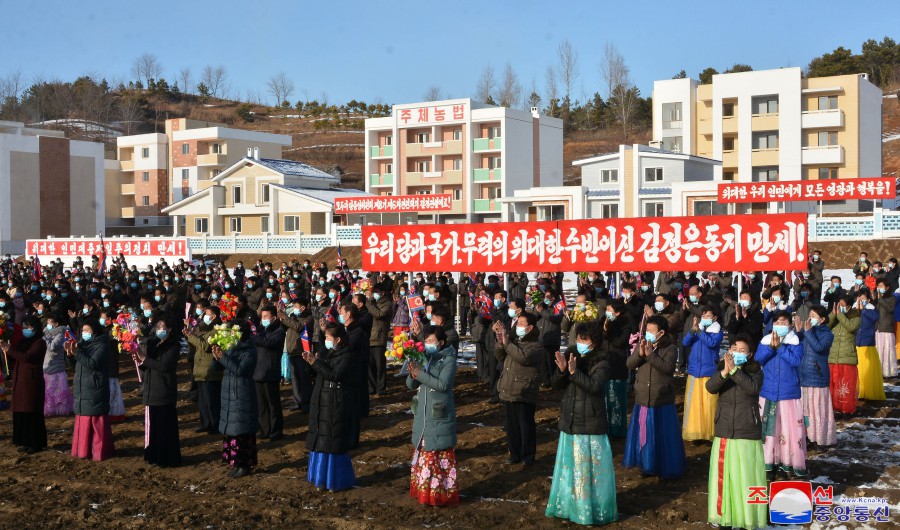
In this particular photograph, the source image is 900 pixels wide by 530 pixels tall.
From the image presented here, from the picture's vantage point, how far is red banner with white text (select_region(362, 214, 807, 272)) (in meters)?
11.4

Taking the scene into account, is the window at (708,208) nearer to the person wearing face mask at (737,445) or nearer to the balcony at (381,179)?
the balcony at (381,179)

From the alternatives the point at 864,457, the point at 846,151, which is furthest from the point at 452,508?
the point at 846,151

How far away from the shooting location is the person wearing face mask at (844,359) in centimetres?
1105

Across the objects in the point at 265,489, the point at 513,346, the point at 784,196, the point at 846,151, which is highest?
the point at 846,151

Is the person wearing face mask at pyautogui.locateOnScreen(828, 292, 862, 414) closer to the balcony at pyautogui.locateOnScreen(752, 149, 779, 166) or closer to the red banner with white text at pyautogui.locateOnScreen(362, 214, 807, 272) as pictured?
the red banner with white text at pyautogui.locateOnScreen(362, 214, 807, 272)

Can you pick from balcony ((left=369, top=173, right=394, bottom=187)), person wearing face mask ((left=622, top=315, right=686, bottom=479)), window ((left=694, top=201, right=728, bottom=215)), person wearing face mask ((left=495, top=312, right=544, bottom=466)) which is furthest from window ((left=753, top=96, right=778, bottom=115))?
person wearing face mask ((left=495, top=312, right=544, bottom=466))

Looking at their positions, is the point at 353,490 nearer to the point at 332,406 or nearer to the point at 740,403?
the point at 332,406

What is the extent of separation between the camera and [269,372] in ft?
33.9

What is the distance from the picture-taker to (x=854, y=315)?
10992mm

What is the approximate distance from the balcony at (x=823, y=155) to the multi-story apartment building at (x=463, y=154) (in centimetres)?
1646

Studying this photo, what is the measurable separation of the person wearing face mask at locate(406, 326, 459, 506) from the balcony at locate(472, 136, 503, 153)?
44.5 metres

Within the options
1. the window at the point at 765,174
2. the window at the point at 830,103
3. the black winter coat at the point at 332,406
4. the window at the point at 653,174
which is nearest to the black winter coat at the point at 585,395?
the black winter coat at the point at 332,406

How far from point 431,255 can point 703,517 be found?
7.45 meters

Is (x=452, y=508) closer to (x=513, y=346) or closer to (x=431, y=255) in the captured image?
(x=513, y=346)
